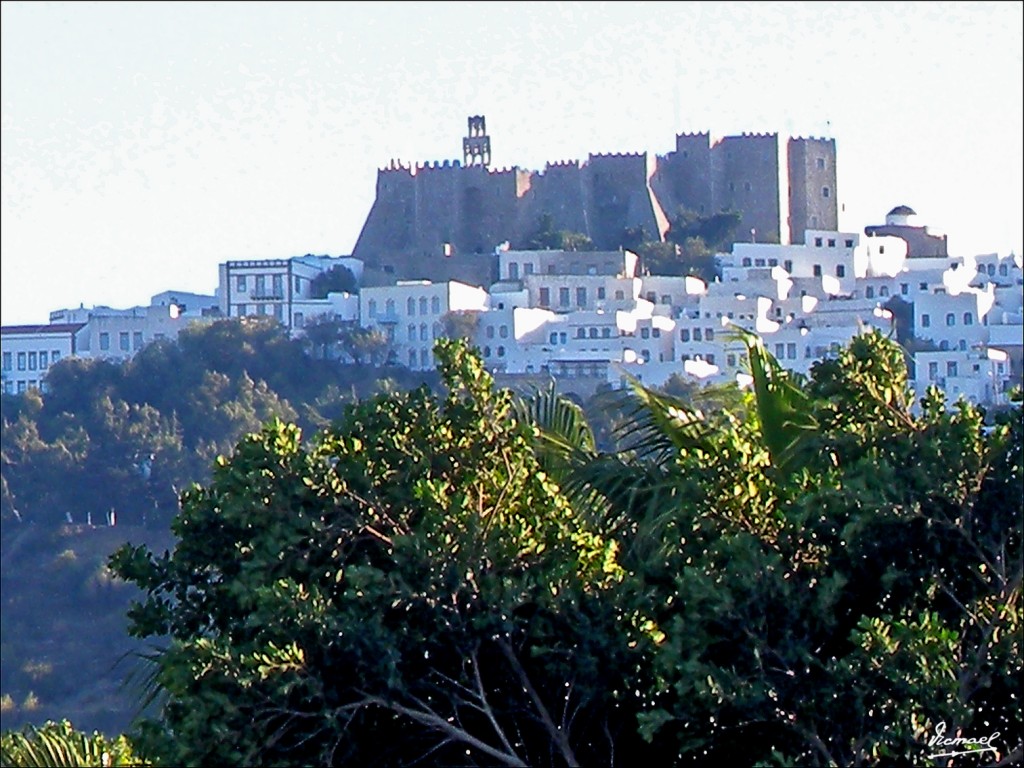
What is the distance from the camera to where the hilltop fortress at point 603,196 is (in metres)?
74.1

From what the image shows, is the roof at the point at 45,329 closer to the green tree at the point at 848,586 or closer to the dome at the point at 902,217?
the dome at the point at 902,217

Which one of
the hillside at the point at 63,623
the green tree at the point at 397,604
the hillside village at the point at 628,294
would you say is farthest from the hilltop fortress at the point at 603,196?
the green tree at the point at 397,604

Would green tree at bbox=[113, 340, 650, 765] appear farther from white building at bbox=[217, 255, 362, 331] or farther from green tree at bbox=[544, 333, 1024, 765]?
white building at bbox=[217, 255, 362, 331]

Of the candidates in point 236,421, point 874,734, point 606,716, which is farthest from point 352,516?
point 236,421

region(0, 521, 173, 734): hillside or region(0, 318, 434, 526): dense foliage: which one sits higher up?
region(0, 318, 434, 526): dense foliage

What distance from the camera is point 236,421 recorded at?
2525 inches

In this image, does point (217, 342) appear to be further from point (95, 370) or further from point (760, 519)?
point (760, 519)

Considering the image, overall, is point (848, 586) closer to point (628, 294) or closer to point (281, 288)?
point (628, 294)

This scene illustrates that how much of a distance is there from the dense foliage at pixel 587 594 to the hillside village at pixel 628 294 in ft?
163

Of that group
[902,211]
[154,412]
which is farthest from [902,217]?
[154,412]

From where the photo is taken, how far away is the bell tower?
7844 cm

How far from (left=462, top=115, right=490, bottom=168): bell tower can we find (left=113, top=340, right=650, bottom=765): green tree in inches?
2729

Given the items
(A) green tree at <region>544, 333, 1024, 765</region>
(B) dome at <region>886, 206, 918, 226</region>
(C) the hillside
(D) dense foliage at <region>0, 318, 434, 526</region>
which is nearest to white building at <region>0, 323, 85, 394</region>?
(D) dense foliage at <region>0, 318, 434, 526</region>

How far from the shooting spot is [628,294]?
226 feet
